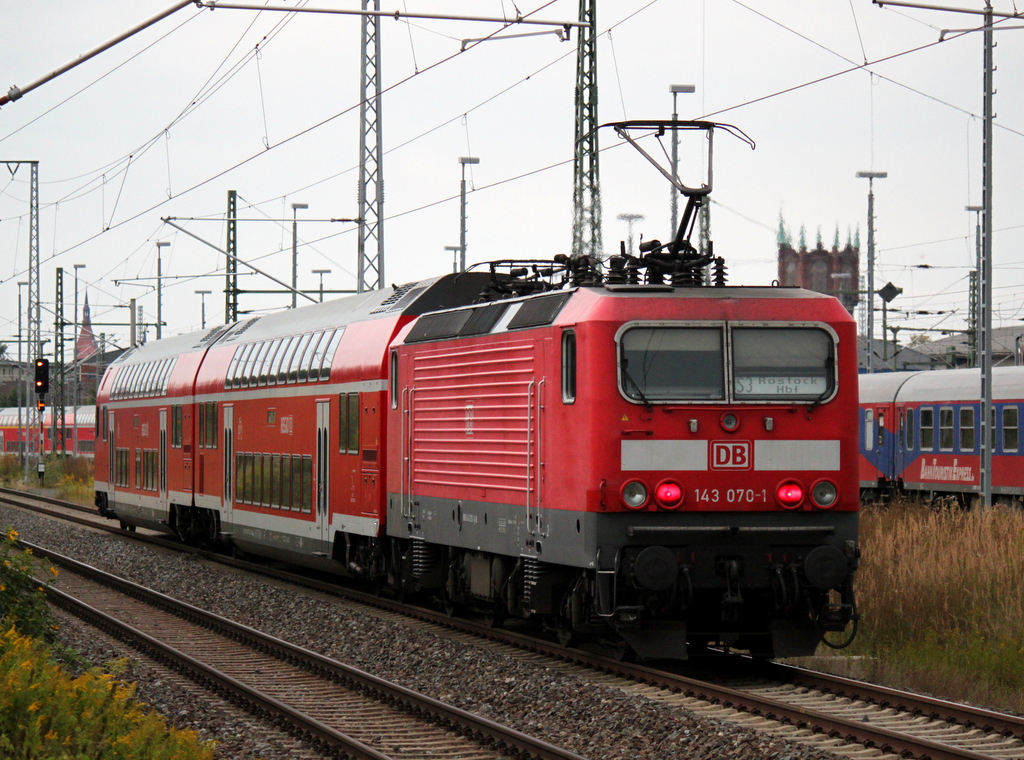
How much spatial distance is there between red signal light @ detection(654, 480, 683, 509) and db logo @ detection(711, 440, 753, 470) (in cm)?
36

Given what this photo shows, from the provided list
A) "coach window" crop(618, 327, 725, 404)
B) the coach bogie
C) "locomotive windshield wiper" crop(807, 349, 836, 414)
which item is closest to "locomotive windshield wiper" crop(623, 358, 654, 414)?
"coach window" crop(618, 327, 725, 404)

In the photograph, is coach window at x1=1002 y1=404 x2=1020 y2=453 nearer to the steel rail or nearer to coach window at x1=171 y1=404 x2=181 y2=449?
coach window at x1=171 y1=404 x2=181 y2=449

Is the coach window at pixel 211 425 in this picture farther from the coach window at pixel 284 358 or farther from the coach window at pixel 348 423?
the coach window at pixel 348 423

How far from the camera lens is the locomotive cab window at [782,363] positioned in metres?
11.3

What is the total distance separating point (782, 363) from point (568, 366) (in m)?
1.70

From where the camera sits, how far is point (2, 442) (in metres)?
78.8

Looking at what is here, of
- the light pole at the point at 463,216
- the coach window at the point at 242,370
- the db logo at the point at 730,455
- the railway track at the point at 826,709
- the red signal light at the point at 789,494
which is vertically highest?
the light pole at the point at 463,216

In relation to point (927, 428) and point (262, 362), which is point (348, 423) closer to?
point (262, 362)

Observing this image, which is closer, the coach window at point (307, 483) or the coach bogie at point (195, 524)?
the coach window at point (307, 483)

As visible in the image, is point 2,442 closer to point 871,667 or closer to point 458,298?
point 458,298

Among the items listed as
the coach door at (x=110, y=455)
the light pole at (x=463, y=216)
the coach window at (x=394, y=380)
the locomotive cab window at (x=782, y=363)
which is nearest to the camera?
the locomotive cab window at (x=782, y=363)

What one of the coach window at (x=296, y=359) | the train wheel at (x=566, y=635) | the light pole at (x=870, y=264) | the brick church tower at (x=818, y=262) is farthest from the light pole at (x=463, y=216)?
the brick church tower at (x=818, y=262)

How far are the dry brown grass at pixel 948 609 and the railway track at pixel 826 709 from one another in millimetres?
893

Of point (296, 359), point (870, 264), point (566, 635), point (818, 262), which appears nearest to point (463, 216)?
point (870, 264)
